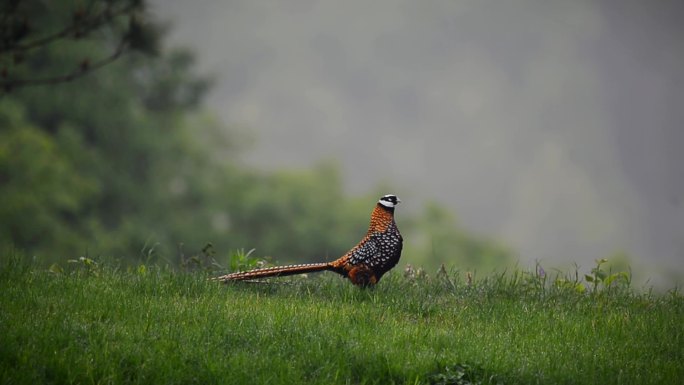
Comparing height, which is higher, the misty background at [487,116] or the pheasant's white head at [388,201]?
the misty background at [487,116]

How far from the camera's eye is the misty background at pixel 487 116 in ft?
330

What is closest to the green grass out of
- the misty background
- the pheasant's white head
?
the pheasant's white head

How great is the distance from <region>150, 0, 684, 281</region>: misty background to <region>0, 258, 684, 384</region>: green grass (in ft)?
178

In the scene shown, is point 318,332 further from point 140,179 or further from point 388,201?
point 140,179

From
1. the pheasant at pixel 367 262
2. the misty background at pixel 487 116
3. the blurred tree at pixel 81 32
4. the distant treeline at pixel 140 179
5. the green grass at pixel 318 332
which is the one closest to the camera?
the green grass at pixel 318 332

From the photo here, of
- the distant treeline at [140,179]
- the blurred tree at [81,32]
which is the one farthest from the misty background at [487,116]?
the blurred tree at [81,32]

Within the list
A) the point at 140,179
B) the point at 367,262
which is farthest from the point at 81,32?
the point at 140,179

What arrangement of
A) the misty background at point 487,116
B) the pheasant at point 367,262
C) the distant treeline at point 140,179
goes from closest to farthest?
the pheasant at point 367,262 → the distant treeline at point 140,179 → the misty background at point 487,116

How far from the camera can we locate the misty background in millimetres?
100688

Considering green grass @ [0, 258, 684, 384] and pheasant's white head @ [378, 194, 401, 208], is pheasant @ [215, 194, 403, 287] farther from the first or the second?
pheasant's white head @ [378, 194, 401, 208]

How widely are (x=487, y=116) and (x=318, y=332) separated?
143579 millimetres

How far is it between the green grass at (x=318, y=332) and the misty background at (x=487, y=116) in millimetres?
54162

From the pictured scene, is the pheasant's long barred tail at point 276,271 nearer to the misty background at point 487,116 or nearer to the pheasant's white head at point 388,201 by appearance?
the pheasant's white head at point 388,201

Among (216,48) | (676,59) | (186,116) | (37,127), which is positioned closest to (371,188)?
(186,116)
